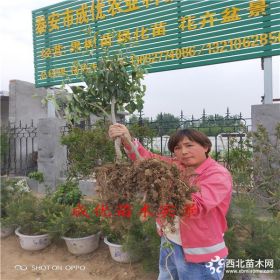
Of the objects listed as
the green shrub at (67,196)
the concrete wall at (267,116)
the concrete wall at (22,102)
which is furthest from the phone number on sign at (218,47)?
the concrete wall at (22,102)

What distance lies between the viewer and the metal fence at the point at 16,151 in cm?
749

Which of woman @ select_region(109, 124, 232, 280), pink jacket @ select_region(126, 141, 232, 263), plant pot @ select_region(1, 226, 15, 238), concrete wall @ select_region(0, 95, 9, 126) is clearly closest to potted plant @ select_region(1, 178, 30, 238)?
plant pot @ select_region(1, 226, 15, 238)

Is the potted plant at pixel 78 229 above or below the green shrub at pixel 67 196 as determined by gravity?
below

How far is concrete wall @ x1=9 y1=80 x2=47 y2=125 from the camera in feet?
26.0

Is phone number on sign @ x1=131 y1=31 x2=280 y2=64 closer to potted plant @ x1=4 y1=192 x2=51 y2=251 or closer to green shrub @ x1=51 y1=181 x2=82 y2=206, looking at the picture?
green shrub @ x1=51 y1=181 x2=82 y2=206

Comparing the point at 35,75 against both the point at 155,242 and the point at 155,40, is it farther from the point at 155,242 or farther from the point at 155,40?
the point at 155,242

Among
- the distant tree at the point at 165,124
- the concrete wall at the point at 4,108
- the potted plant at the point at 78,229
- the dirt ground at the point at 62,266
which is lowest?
the dirt ground at the point at 62,266

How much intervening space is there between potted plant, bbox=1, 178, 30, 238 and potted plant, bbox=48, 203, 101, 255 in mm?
830

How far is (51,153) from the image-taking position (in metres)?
6.03

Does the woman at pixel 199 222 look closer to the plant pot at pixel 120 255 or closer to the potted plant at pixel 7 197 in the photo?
the plant pot at pixel 120 255

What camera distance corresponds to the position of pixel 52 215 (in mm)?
3555

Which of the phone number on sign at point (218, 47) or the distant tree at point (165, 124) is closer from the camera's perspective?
the phone number on sign at point (218, 47)

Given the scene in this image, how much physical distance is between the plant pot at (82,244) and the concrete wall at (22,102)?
5.33 meters

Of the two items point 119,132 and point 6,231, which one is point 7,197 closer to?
point 6,231
